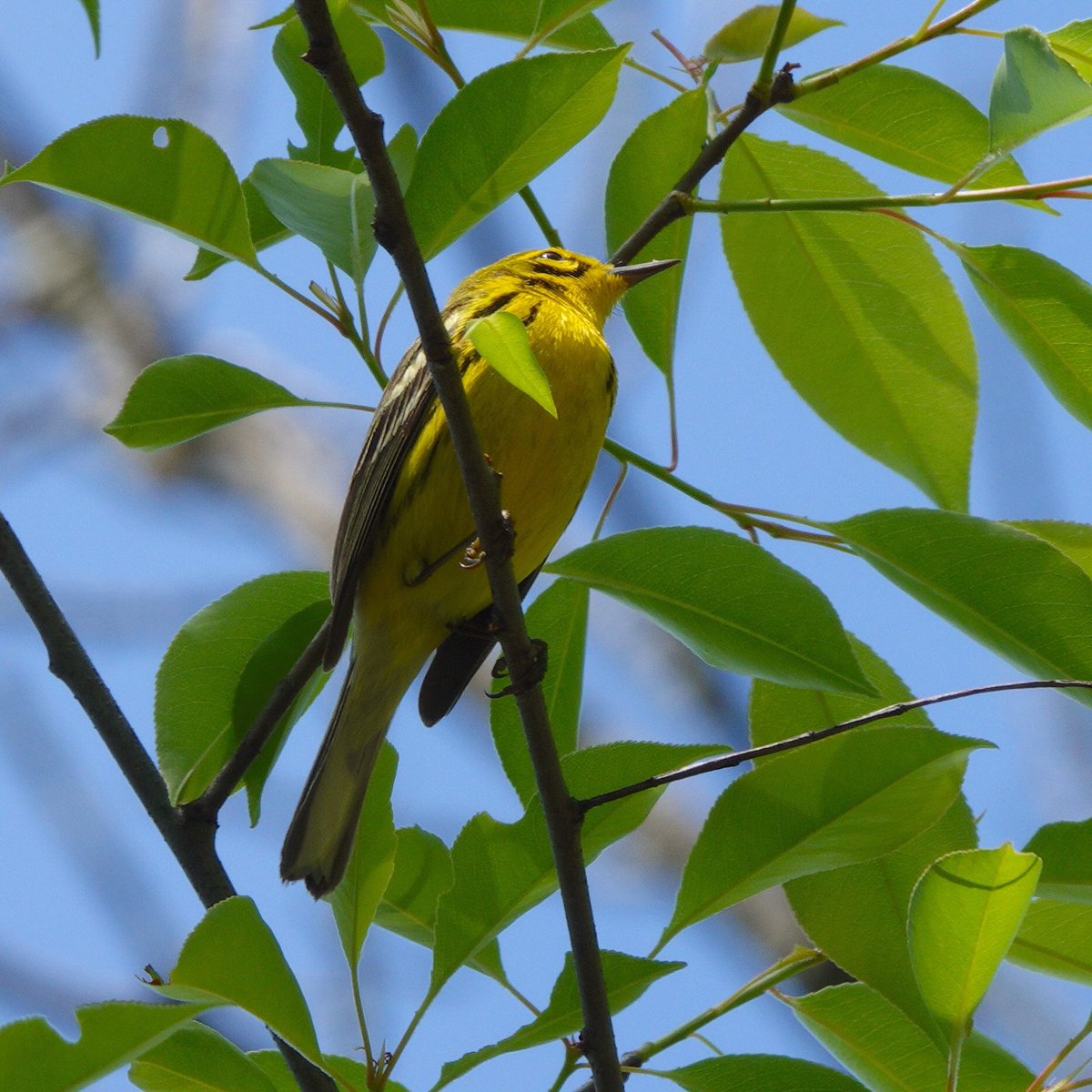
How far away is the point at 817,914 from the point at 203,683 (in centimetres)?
97

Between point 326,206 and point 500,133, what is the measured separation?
0.28 m

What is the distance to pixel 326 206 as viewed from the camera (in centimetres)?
195

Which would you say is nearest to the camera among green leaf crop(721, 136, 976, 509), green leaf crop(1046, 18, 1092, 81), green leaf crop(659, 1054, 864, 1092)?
green leaf crop(659, 1054, 864, 1092)

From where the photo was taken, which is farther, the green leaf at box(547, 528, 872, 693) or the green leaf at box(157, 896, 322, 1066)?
the green leaf at box(547, 528, 872, 693)

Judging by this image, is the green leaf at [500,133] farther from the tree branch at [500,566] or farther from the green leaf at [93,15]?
the green leaf at [93,15]

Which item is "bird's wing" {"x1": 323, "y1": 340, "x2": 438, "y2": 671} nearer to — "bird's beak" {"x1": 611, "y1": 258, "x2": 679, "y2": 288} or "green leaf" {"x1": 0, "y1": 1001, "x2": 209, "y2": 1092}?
"bird's beak" {"x1": 611, "y1": 258, "x2": 679, "y2": 288}

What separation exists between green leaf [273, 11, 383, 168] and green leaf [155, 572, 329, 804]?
72 centimetres

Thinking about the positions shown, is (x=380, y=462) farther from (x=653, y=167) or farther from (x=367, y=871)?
(x=367, y=871)

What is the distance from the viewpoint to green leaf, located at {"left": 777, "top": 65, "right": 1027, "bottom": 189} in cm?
221

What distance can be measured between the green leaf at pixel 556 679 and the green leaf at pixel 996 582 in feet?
1.63

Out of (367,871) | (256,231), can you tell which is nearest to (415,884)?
(367,871)

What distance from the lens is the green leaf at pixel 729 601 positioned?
1.88 meters

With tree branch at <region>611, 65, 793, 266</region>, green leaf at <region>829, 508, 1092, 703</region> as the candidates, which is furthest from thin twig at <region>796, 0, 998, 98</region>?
green leaf at <region>829, 508, 1092, 703</region>

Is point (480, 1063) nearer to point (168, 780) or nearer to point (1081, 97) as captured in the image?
point (168, 780)
